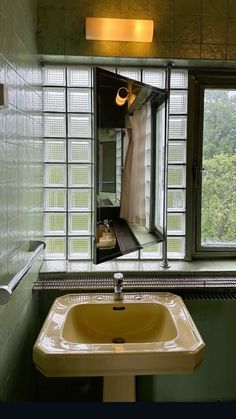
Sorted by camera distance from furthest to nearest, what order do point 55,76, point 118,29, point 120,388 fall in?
point 55,76 → point 118,29 → point 120,388

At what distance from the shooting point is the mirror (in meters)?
1.49

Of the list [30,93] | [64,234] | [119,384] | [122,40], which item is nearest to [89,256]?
[64,234]

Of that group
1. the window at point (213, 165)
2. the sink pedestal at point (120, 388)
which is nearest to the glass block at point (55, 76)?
the window at point (213, 165)

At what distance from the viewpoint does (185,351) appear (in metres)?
1.11

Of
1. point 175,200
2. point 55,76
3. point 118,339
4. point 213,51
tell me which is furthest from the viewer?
point 175,200

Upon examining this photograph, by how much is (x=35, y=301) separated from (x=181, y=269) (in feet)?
2.28

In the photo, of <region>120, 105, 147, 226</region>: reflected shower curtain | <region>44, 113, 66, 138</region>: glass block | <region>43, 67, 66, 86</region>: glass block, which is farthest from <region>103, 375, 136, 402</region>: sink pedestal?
<region>43, 67, 66, 86</region>: glass block

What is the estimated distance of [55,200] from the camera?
184 cm

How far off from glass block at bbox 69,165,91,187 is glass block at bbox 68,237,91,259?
28cm

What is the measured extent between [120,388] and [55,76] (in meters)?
1.42

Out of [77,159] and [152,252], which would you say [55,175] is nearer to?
[77,159]

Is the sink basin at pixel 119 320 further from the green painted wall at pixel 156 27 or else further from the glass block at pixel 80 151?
the green painted wall at pixel 156 27

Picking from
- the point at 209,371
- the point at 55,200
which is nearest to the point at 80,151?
the point at 55,200

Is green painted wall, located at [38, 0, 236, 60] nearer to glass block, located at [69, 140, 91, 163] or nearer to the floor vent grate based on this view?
glass block, located at [69, 140, 91, 163]
